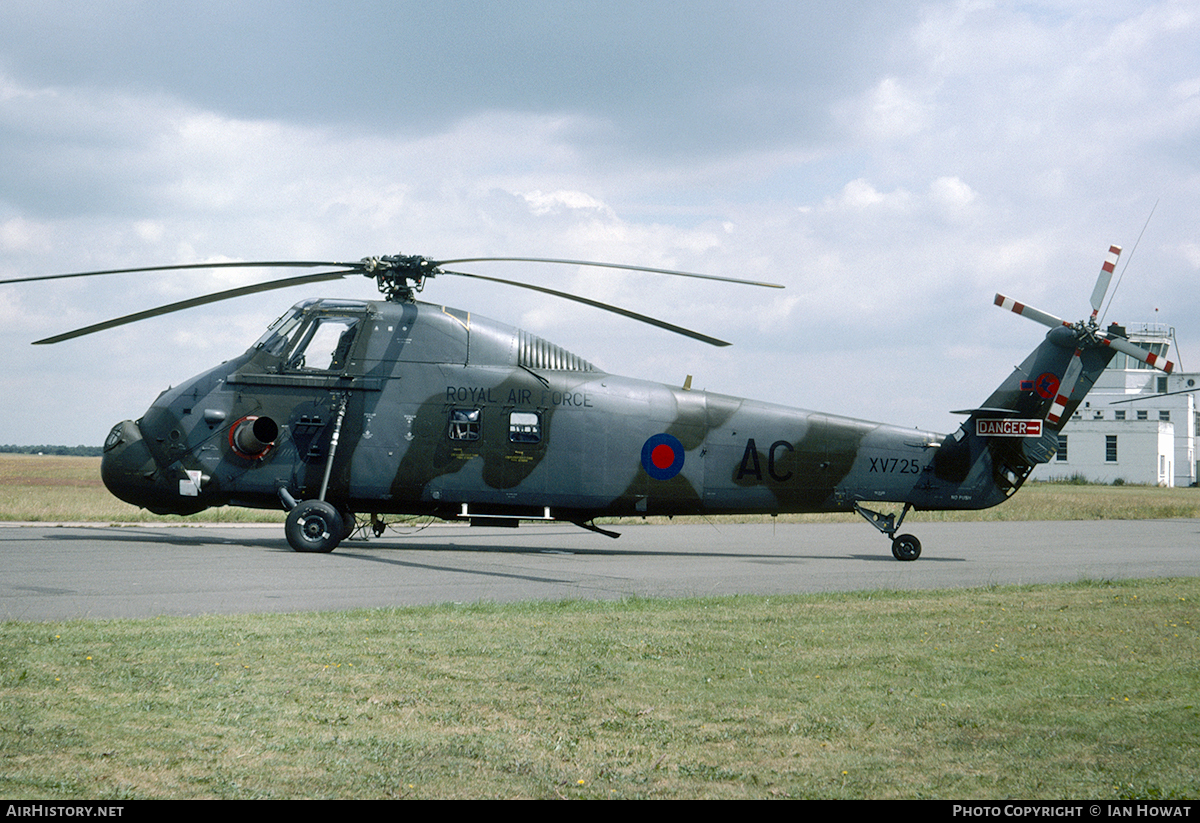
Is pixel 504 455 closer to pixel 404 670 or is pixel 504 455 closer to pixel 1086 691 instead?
pixel 404 670

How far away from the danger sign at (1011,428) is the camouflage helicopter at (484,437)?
0.09ft

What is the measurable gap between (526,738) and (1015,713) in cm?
315

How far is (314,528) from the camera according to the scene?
17.2 metres

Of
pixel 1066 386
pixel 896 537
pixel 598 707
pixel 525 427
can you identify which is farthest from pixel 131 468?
pixel 1066 386

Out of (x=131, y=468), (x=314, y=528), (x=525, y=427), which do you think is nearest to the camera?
(x=314, y=528)

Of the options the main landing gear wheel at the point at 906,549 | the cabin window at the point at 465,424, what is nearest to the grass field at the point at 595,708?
the cabin window at the point at 465,424

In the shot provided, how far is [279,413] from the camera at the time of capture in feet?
59.7

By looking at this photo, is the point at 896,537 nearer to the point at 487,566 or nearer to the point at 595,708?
the point at 487,566

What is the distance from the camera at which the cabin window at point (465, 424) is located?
18391 mm

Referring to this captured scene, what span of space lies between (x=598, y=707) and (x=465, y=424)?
12.5 m

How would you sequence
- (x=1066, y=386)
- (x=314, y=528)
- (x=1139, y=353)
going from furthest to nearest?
(x=1066, y=386), (x=1139, y=353), (x=314, y=528)

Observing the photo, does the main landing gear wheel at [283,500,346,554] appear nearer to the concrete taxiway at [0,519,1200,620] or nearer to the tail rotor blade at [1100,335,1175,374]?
the concrete taxiway at [0,519,1200,620]

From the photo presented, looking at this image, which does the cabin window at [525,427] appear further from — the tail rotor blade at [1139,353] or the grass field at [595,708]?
the tail rotor blade at [1139,353]
